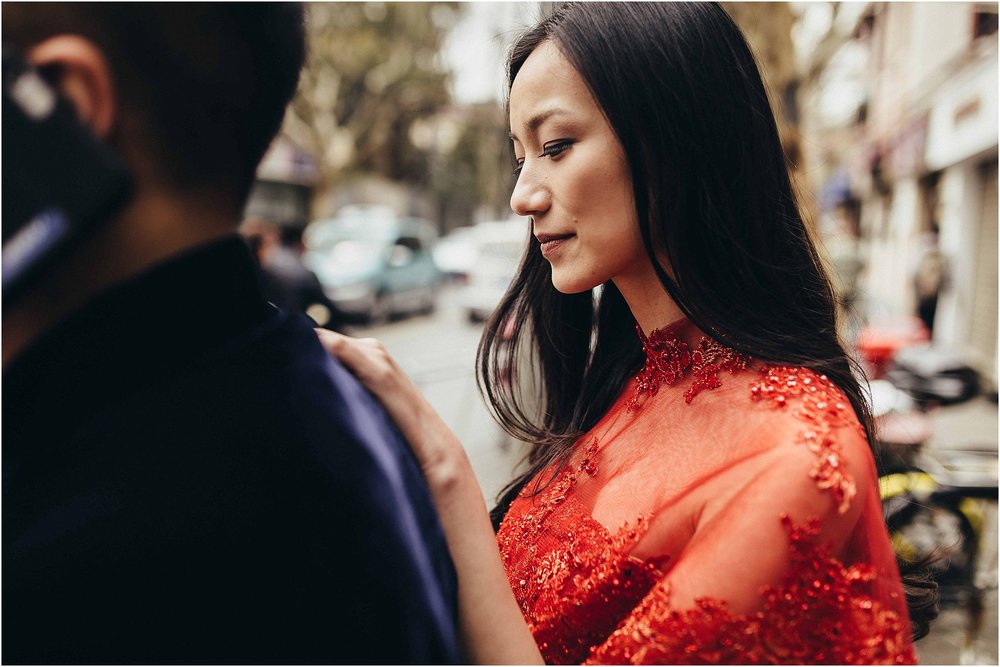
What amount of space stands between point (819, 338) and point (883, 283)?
22.5 metres

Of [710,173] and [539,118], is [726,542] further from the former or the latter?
[539,118]

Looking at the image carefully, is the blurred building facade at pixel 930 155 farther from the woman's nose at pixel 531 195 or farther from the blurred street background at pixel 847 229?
the woman's nose at pixel 531 195

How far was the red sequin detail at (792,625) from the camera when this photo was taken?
3.90 ft

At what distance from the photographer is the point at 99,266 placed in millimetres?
737

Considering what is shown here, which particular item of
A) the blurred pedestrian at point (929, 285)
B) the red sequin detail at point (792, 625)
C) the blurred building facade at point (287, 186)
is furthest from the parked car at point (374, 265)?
the red sequin detail at point (792, 625)

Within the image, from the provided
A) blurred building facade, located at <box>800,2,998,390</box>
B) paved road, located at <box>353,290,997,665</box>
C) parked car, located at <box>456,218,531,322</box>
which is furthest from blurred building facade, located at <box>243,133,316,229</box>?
blurred building facade, located at <box>800,2,998,390</box>

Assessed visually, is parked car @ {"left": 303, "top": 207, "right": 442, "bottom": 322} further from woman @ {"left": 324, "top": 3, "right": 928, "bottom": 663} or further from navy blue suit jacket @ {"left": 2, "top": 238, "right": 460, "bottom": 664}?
navy blue suit jacket @ {"left": 2, "top": 238, "right": 460, "bottom": 664}

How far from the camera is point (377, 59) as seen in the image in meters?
23.9

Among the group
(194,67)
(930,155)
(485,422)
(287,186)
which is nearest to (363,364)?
(194,67)

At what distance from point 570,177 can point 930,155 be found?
1660cm

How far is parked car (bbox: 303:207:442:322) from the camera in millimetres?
14664

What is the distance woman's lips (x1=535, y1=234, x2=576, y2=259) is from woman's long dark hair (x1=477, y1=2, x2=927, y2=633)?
14 centimetres

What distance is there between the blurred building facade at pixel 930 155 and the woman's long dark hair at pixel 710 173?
17.2 feet

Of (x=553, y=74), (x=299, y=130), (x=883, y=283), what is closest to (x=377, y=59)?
(x=299, y=130)
